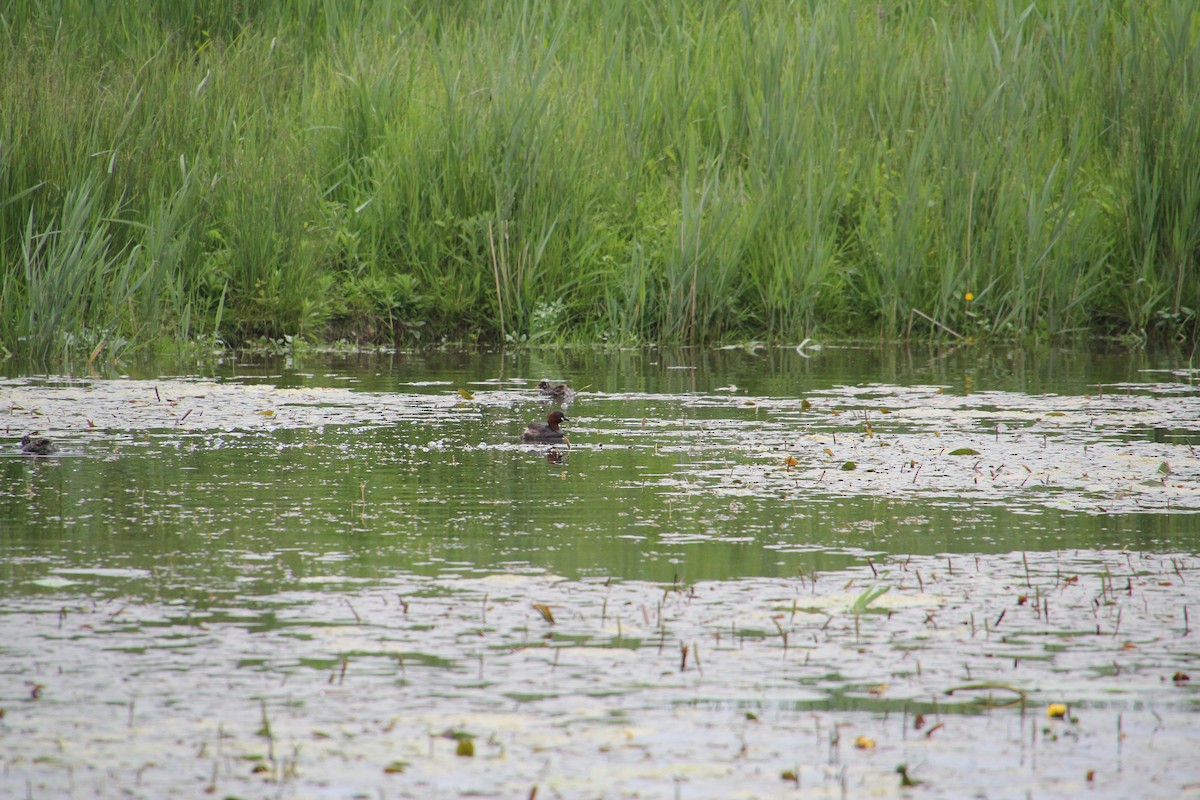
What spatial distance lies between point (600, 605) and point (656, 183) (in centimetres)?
912

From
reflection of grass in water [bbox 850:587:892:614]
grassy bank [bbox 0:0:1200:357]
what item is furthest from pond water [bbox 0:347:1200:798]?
grassy bank [bbox 0:0:1200:357]

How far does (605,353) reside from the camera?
12.2m

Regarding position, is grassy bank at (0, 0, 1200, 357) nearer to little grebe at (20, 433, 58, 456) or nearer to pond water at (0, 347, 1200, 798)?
pond water at (0, 347, 1200, 798)

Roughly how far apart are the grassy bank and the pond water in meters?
3.68

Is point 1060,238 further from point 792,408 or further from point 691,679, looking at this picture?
point 691,679

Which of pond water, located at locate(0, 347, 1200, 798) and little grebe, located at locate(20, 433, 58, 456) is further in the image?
little grebe, located at locate(20, 433, 58, 456)

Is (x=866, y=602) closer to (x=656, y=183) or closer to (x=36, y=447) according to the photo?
(x=36, y=447)

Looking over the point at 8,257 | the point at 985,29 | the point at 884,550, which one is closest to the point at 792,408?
the point at 884,550

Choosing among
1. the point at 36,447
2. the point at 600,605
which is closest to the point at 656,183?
the point at 36,447

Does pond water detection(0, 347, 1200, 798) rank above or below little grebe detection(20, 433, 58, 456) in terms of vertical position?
below

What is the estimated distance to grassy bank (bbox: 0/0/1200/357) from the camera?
39.5 feet

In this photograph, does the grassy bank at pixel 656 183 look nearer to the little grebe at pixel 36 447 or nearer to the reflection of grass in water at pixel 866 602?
the little grebe at pixel 36 447

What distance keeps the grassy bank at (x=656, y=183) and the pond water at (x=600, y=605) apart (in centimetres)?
368

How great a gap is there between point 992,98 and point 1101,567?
27.1 ft
